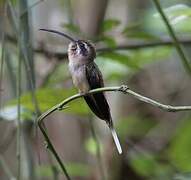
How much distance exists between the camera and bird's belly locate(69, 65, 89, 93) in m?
1.72

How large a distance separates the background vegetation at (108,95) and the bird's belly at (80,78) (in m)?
0.26

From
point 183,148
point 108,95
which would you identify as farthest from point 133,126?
point 183,148

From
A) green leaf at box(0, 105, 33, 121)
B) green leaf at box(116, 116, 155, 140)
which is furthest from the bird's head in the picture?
green leaf at box(116, 116, 155, 140)

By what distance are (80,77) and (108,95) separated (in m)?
3.14

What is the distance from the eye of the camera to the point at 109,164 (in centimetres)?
455

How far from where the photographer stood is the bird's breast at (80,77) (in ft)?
5.63

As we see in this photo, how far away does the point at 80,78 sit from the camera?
1.76 metres

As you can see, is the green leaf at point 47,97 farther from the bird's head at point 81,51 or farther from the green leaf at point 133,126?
the green leaf at point 133,126

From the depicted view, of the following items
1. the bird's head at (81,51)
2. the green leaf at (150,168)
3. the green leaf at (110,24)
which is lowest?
the green leaf at (150,168)

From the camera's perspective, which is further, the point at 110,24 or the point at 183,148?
the point at 183,148

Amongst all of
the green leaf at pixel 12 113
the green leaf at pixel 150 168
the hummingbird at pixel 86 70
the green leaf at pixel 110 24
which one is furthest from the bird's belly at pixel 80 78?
the green leaf at pixel 150 168

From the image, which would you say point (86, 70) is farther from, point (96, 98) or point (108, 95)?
point (108, 95)

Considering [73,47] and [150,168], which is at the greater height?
[73,47]

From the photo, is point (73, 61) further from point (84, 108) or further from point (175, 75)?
point (175, 75)
